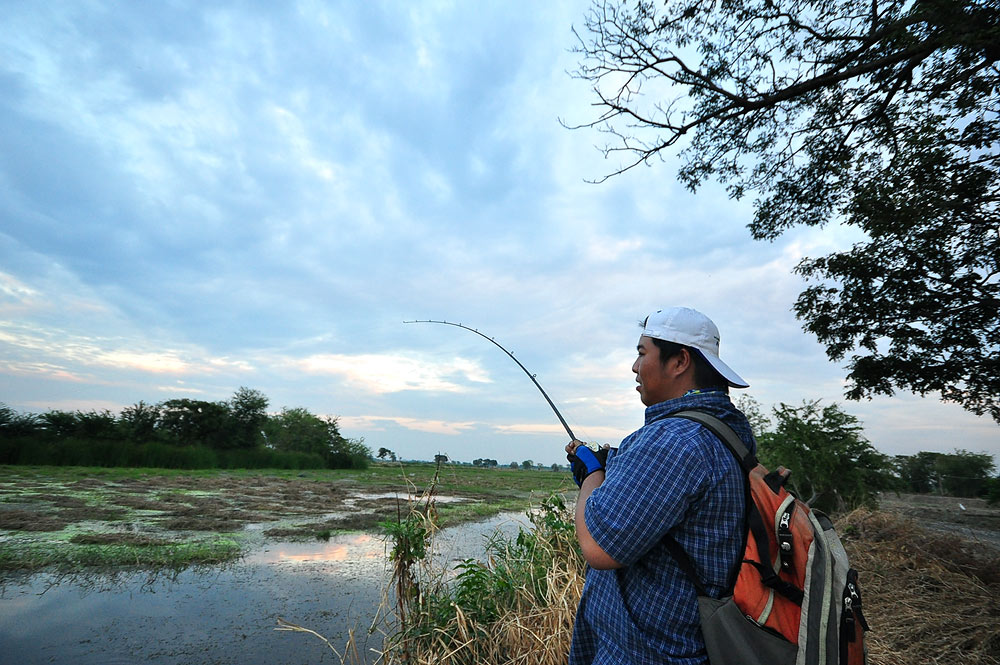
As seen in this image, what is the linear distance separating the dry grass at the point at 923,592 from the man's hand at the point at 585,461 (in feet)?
10.4

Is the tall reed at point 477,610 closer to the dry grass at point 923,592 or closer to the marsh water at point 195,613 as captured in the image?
the marsh water at point 195,613

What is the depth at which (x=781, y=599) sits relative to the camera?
4.45 feet

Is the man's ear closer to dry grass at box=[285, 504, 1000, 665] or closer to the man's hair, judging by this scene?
the man's hair

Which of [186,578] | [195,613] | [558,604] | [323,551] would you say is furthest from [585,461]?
[323,551]

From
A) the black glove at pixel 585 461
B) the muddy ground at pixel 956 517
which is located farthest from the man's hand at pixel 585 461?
the muddy ground at pixel 956 517

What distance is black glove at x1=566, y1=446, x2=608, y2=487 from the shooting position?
6.11 feet

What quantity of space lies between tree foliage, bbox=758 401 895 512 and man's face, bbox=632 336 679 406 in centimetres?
839

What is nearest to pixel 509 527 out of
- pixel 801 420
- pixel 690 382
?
pixel 801 420

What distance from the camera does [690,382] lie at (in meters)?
1.72

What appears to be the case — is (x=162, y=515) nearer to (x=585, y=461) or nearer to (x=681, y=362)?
(x=585, y=461)

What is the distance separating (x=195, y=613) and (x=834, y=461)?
9316 millimetres

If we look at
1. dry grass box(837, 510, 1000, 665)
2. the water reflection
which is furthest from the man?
the water reflection

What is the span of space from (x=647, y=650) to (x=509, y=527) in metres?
10.2

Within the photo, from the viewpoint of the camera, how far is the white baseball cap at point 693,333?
170 cm
